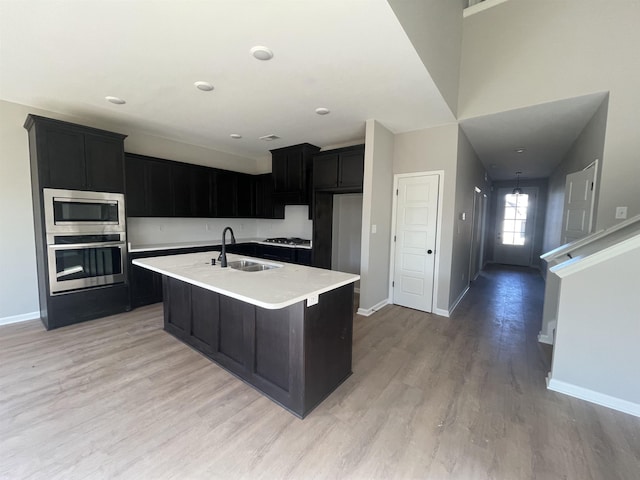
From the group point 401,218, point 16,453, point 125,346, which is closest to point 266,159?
point 401,218

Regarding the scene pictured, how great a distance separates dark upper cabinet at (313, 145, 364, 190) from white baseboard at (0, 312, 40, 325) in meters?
4.16

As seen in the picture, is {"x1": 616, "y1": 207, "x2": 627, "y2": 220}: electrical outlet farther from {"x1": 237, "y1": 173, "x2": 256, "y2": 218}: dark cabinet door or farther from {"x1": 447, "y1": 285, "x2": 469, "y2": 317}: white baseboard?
{"x1": 237, "y1": 173, "x2": 256, "y2": 218}: dark cabinet door

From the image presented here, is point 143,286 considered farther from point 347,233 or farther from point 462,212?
point 462,212

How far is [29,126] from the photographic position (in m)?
3.11

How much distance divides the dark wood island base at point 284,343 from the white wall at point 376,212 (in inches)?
58.3

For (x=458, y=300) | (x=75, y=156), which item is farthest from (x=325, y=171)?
(x=75, y=156)

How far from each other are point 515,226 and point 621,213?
633 centimetres

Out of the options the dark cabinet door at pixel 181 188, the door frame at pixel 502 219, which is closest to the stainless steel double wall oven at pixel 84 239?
the dark cabinet door at pixel 181 188

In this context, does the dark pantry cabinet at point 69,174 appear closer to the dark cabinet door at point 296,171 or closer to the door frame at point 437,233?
the dark cabinet door at point 296,171

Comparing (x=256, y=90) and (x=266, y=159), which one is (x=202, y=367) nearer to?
Result: (x=256, y=90)

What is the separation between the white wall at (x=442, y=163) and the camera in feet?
12.0

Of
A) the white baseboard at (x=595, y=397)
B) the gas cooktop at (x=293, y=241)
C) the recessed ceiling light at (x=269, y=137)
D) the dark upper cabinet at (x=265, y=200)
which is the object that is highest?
the recessed ceiling light at (x=269, y=137)

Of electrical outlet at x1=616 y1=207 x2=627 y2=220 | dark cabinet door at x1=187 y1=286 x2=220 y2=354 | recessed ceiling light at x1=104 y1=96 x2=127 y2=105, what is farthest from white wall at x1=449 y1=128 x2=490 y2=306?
recessed ceiling light at x1=104 y1=96 x2=127 y2=105

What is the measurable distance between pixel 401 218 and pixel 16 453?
432 cm
